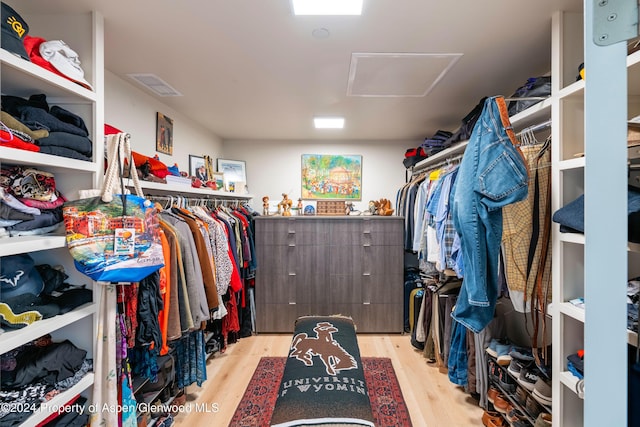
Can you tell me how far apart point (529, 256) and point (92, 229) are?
2.09 meters

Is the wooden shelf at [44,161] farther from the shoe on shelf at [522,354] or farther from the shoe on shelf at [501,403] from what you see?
the shoe on shelf at [501,403]

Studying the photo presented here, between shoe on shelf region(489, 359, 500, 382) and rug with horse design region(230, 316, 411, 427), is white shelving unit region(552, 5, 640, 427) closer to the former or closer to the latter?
rug with horse design region(230, 316, 411, 427)

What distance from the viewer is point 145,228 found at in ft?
4.37

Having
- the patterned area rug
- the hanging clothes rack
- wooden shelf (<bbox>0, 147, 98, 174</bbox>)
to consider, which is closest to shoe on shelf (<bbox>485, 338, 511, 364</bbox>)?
the patterned area rug

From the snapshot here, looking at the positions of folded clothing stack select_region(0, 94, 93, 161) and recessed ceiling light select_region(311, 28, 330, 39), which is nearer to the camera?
folded clothing stack select_region(0, 94, 93, 161)

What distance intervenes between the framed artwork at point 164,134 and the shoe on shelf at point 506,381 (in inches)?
121

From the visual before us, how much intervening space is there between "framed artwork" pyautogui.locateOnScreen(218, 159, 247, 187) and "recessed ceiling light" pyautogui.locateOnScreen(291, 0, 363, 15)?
2.65 meters

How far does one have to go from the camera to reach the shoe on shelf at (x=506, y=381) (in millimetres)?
1656

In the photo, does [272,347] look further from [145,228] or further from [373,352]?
[145,228]

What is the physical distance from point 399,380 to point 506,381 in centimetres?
81

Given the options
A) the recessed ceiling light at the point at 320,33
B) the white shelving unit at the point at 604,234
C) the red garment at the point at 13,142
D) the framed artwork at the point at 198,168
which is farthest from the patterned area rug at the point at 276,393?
the recessed ceiling light at the point at 320,33

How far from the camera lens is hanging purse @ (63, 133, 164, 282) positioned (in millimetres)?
1151

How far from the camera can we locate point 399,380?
2.25m

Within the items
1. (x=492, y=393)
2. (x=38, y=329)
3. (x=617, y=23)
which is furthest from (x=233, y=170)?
(x=617, y=23)
